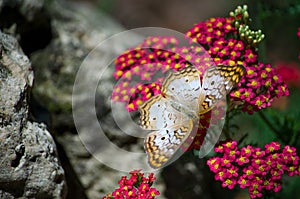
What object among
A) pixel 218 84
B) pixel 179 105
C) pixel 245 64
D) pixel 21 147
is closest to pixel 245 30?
pixel 245 64

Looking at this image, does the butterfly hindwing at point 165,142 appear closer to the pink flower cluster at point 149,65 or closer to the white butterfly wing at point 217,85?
the white butterfly wing at point 217,85

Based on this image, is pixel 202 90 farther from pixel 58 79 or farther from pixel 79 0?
pixel 79 0

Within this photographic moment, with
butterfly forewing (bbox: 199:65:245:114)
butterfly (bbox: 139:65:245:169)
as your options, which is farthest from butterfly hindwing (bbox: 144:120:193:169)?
butterfly forewing (bbox: 199:65:245:114)

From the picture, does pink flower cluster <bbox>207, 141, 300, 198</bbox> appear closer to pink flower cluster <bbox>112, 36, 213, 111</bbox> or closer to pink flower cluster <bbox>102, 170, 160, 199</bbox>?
pink flower cluster <bbox>102, 170, 160, 199</bbox>

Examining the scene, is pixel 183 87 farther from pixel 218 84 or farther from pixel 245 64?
pixel 245 64

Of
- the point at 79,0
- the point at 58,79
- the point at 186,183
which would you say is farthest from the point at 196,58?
the point at 79,0

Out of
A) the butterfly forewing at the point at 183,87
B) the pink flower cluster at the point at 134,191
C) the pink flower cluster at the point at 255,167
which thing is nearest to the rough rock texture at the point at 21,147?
the pink flower cluster at the point at 134,191
